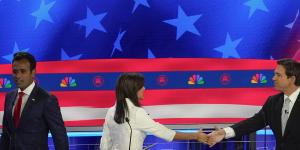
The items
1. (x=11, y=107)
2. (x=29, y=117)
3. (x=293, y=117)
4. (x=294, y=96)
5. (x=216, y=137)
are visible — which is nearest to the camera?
(x=29, y=117)

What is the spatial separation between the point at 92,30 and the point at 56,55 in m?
0.38

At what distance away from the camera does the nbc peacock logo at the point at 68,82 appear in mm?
3965

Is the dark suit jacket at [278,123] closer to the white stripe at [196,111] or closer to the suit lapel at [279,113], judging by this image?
the suit lapel at [279,113]

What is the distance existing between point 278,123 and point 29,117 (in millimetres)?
1546

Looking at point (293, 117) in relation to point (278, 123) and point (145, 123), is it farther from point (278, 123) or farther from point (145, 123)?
point (145, 123)

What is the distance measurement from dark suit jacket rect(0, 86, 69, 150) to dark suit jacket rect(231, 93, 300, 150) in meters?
1.33

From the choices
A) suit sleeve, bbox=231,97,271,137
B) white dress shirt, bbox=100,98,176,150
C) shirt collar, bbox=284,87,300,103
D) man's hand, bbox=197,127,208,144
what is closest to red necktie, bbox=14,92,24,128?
white dress shirt, bbox=100,98,176,150

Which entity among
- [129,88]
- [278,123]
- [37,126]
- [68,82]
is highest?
[68,82]

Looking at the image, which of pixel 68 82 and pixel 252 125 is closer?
pixel 252 125

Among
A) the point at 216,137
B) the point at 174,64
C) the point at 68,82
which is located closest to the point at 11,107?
the point at 68,82

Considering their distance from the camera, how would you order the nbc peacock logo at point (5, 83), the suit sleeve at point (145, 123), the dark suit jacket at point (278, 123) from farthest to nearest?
the nbc peacock logo at point (5, 83), the dark suit jacket at point (278, 123), the suit sleeve at point (145, 123)

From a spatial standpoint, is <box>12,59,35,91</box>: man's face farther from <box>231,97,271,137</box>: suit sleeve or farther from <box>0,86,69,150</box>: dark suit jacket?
<box>231,97,271,137</box>: suit sleeve

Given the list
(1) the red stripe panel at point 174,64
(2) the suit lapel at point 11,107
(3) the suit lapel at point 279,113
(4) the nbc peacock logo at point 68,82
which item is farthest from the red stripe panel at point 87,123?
(3) the suit lapel at point 279,113

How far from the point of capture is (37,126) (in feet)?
8.59
